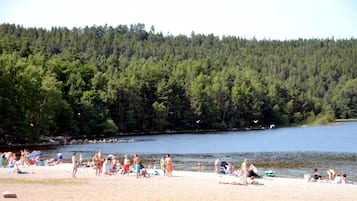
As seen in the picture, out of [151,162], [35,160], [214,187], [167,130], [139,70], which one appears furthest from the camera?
[139,70]

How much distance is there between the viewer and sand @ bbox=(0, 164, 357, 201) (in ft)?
103

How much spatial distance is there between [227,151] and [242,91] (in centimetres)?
9874

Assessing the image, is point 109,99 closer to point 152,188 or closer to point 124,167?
point 124,167

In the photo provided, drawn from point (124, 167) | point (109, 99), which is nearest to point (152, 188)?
point (124, 167)

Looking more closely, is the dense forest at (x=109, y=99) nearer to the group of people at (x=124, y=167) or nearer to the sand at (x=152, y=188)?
the group of people at (x=124, y=167)

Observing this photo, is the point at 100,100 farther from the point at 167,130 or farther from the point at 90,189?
the point at 90,189

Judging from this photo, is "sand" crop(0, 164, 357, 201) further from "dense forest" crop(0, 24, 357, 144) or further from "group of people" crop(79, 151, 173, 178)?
"dense forest" crop(0, 24, 357, 144)

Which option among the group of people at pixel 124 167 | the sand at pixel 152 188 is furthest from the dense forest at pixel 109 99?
the sand at pixel 152 188

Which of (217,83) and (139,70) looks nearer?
(139,70)

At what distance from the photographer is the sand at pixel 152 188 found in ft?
103

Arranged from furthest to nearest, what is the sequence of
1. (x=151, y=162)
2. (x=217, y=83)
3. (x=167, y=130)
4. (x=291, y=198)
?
(x=217, y=83)
(x=167, y=130)
(x=151, y=162)
(x=291, y=198)

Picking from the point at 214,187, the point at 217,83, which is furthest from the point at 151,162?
the point at 217,83

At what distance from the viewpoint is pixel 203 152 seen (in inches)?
3479

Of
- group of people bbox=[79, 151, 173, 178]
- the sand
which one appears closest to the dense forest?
group of people bbox=[79, 151, 173, 178]
